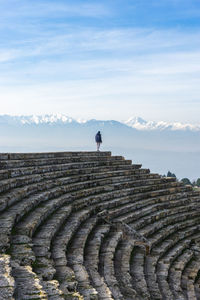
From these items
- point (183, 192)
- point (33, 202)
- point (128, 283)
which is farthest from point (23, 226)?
point (183, 192)

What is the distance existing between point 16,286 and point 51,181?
829 cm

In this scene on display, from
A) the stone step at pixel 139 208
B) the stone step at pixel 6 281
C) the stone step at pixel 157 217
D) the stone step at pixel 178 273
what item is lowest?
the stone step at pixel 178 273

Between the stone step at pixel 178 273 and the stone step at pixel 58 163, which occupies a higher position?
the stone step at pixel 58 163

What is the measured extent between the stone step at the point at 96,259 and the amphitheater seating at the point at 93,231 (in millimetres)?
26

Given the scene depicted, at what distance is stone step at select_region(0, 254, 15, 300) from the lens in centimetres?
499

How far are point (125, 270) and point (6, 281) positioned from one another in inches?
198

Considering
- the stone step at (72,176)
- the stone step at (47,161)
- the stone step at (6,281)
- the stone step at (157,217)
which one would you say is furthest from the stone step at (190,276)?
the stone step at (47,161)

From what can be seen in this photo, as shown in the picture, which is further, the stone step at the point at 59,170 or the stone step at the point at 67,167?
the stone step at the point at 67,167

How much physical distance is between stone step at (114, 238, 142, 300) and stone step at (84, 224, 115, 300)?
651 millimetres

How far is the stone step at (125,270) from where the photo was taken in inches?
337

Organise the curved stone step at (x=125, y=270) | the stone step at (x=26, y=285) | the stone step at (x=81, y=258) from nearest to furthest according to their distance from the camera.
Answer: the stone step at (x=26, y=285) → the stone step at (x=81, y=258) → the curved stone step at (x=125, y=270)

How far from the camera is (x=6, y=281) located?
5.39 meters

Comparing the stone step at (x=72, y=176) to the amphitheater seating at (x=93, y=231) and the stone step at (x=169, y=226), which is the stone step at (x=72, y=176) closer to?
the amphitheater seating at (x=93, y=231)

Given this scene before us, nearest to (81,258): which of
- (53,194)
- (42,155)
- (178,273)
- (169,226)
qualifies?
(53,194)
